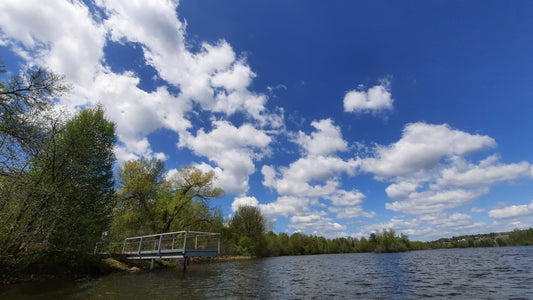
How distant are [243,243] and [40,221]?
46501mm

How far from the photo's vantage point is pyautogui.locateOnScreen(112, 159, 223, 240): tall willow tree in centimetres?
2625

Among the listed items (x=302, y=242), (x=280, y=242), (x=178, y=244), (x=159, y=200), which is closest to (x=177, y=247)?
(x=178, y=244)

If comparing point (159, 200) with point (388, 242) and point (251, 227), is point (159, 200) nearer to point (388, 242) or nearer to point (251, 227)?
point (251, 227)

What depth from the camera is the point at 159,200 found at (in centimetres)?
2812

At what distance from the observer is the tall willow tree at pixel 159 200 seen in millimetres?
26250

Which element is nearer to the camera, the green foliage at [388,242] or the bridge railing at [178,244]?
the bridge railing at [178,244]

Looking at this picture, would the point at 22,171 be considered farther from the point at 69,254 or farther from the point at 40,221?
the point at 69,254

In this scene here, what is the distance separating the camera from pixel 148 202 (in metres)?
28.1

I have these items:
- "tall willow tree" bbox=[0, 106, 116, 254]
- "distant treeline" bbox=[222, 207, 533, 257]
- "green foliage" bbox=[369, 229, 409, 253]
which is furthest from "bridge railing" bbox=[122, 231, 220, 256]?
"green foliage" bbox=[369, 229, 409, 253]

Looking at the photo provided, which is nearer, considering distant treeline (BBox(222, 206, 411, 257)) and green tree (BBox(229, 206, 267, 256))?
distant treeline (BBox(222, 206, 411, 257))

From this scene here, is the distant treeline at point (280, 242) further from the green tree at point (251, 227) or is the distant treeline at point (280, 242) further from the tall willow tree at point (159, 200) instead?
the tall willow tree at point (159, 200)

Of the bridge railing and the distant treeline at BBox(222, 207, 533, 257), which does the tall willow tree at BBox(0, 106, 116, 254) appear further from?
the distant treeline at BBox(222, 207, 533, 257)

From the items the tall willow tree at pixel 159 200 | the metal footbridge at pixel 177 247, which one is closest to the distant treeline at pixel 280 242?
the tall willow tree at pixel 159 200

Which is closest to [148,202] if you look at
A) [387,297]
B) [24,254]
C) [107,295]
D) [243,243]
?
[24,254]
